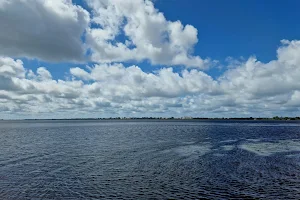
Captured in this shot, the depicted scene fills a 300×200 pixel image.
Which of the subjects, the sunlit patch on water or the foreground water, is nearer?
the foreground water

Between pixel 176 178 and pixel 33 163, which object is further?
pixel 33 163

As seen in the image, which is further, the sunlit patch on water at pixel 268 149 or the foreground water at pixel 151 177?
the sunlit patch on water at pixel 268 149

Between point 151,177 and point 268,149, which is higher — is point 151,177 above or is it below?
below

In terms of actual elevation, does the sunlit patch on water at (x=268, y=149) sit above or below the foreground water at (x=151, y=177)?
above

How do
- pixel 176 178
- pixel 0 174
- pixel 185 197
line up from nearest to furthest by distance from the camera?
1. pixel 185 197
2. pixel 176 178
3. pixel 0 174

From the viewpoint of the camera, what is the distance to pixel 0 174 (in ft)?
120

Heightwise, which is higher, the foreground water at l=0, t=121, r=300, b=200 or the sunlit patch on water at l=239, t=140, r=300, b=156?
the sunlit patch on water at l=239, t=140, r=300, b=156

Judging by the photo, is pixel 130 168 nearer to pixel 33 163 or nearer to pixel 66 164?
pixel 66 164

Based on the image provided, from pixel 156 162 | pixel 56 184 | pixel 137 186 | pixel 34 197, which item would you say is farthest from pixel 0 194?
pixel 156 162

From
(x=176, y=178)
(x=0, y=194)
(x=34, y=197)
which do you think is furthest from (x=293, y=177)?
(x=0, y=194)

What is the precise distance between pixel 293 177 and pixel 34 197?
3098cm

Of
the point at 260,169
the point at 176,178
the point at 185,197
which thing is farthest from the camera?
the point at 260,169

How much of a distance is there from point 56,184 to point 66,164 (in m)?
12.7

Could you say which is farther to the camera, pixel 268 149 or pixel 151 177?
pixel 268 149
